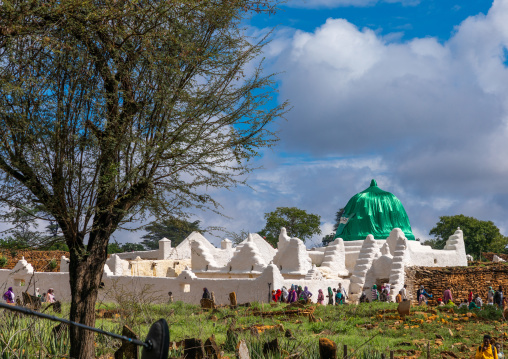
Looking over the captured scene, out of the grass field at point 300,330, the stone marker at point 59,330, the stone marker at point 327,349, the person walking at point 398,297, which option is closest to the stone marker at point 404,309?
the grass field at point 300,330

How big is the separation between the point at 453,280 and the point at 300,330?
13.5m

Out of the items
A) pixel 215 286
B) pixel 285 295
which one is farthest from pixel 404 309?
pixel 215 286

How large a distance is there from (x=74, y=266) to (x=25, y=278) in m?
17.8

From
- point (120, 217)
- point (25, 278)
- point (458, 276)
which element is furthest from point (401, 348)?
point (25, 278)

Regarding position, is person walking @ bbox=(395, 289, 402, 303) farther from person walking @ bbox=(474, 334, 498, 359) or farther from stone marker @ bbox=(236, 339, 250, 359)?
stone marker @ bbox=(236, 339, 250, 359)

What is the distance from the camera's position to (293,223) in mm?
52969

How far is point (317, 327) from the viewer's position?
11938 mm

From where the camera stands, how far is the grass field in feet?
27.8

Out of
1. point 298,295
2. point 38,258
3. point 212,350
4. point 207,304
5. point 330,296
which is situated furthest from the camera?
point 38,258

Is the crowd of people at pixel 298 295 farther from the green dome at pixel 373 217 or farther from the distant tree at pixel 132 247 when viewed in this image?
the distant tree at pixel 132 247

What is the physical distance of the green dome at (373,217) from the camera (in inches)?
1293

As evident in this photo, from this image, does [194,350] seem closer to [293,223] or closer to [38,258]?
[38,258]

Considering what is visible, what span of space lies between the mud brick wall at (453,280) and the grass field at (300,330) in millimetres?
6351

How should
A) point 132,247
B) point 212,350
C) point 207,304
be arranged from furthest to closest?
point 132,247
point 207,304
point 212,350
